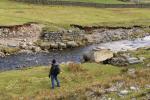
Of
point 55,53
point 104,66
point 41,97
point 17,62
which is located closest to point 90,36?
point 55,53

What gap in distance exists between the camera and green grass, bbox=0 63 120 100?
39.9 meters

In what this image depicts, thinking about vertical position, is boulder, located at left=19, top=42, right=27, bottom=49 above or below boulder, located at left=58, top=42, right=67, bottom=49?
above

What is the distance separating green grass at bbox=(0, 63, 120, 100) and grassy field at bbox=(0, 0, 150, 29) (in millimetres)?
38777

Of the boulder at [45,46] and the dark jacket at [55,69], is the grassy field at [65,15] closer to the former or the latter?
the boulder at [45,46]

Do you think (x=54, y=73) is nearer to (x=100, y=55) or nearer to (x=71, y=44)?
(x=100, y=55)

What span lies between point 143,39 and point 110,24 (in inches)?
356

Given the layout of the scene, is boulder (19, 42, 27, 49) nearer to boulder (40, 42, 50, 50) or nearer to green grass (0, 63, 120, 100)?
boulder (40, 42, 50, 50)

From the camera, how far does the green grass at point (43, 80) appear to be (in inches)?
1571

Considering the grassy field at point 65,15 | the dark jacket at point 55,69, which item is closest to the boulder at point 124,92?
the dark jacket at point 55,69

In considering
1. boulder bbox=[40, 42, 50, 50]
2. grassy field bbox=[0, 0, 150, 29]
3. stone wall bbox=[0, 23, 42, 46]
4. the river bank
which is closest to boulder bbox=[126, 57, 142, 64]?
the river bank

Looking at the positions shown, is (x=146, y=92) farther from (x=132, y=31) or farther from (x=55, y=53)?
(x=132, y=31)

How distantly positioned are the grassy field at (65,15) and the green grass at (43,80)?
3878cm

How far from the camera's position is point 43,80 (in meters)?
44.5

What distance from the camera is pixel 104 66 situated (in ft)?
Result: 168
